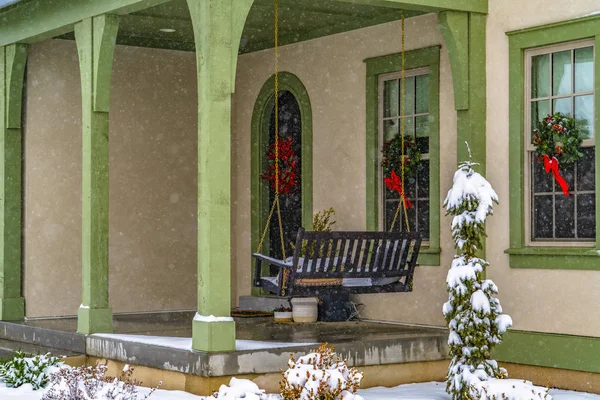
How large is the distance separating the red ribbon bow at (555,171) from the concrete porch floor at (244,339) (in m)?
1.90

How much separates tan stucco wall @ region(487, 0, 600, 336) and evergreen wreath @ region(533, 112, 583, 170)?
0.44 meters

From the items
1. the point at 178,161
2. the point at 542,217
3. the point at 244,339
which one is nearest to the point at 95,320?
the point at 244,339

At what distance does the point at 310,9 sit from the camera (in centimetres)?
1213

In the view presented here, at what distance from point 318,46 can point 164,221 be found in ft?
10.8

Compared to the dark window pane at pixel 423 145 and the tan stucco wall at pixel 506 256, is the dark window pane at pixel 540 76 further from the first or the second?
the dark window pane at pixel 423 145

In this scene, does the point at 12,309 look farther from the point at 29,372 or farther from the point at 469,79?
the point at 469,79

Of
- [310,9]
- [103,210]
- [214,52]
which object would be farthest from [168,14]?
[214,52]

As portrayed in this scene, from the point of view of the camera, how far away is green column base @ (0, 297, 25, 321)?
13266 millimetres

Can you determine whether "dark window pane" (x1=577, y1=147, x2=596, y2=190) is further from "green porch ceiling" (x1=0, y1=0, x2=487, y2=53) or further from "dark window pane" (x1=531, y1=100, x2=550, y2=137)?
"green porch ceiling" (x1=0, y1=0, x2=487, y2=53)

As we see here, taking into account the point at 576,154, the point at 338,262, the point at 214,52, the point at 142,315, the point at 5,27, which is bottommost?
the point at 142,315

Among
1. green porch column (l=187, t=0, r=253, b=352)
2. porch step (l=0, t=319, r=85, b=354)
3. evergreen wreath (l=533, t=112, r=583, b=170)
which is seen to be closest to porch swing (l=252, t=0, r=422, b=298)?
green porch column (l=187, t=0, r=253, b=352)

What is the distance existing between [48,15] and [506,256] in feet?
19.1

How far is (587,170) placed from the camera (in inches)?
399

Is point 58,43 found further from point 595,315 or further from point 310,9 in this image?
point 595,315
